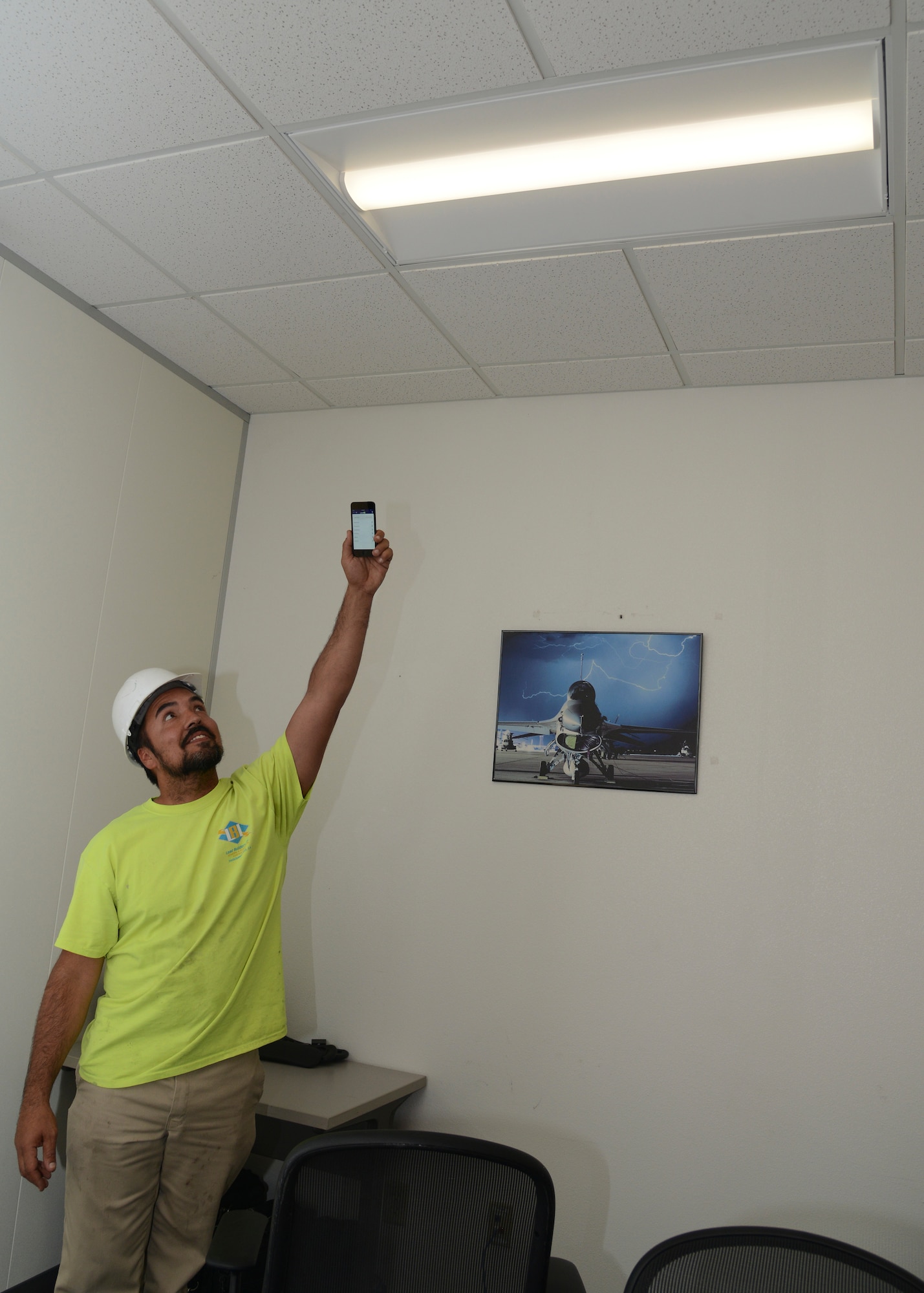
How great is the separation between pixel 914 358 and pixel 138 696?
2.36 metres

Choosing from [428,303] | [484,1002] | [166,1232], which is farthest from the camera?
[484,1002]

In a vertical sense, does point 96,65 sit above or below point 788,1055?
above

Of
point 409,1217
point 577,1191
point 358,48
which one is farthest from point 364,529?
point 577,1191

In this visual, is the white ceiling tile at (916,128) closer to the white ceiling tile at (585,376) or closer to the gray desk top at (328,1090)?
the white ceiling tile at (585,376)

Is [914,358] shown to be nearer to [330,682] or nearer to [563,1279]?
[330,682]

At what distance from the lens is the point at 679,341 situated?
112 inches

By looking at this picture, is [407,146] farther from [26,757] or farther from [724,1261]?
[724,1261]

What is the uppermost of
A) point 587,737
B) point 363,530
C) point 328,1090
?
point 363,530

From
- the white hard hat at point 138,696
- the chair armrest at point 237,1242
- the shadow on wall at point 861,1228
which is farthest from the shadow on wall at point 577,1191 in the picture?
the white hard hat at point 138,696

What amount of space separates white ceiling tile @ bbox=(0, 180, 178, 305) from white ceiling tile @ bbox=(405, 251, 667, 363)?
778 millimetres

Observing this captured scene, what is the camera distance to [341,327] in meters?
2.94

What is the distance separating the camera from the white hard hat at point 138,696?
8.01 ft

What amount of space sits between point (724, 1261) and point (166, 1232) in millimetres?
1362

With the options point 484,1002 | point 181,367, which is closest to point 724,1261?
point 484,1002
